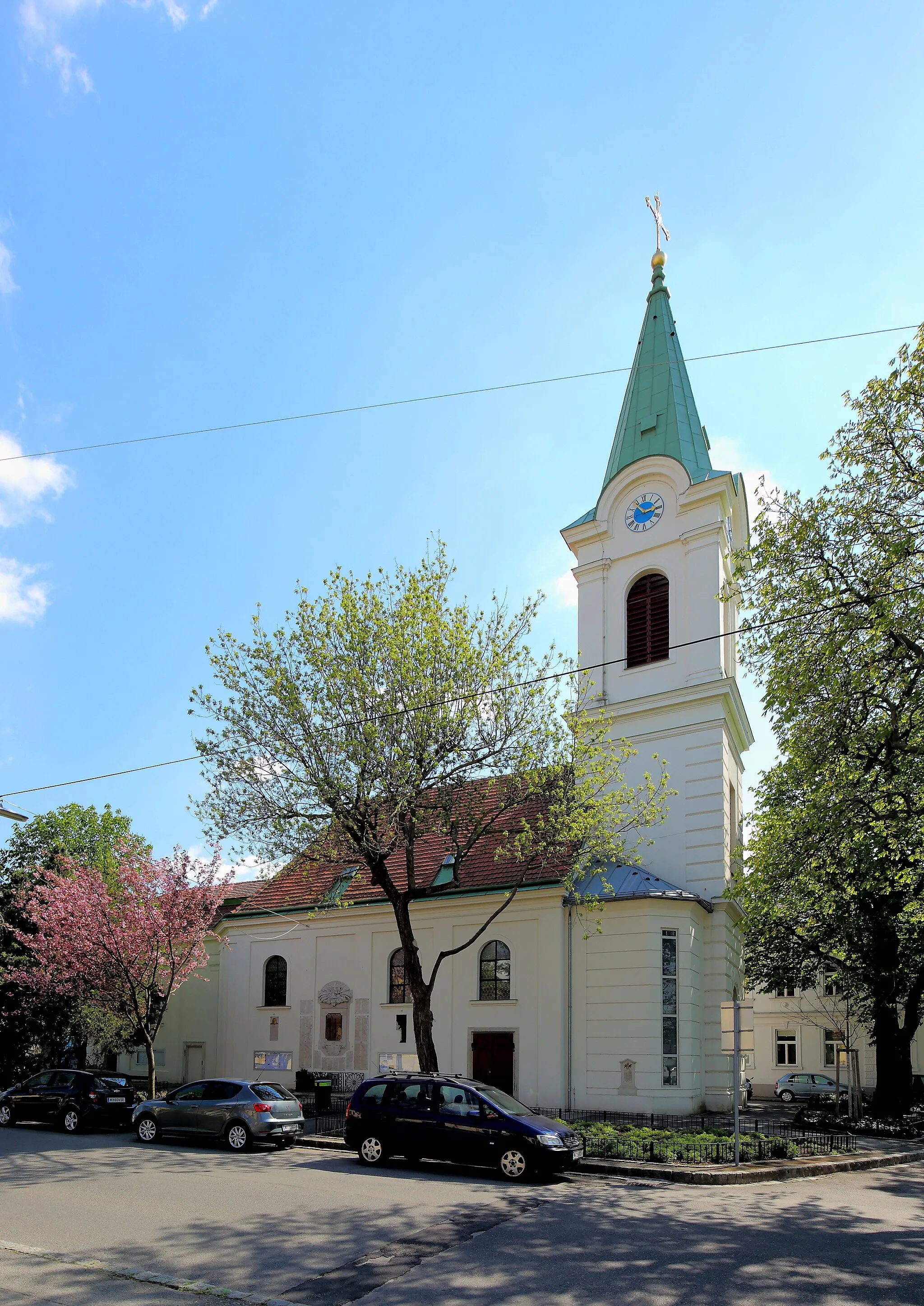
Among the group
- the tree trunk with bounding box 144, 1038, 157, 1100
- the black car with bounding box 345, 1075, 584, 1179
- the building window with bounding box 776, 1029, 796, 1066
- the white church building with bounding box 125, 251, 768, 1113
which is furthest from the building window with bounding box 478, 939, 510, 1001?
the building window with bounding box 776, 1029, 796, 1066

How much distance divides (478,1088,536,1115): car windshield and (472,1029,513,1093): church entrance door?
30.5ft

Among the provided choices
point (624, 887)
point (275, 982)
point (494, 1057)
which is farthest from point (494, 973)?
point (275, 982)

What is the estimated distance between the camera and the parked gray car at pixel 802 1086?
4019cm

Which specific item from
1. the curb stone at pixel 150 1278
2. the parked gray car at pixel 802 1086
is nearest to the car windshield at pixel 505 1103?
the curb stone at pixel 150 1278

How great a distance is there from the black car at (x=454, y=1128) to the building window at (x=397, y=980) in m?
11.4

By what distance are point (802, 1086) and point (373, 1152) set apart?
2992 centimetres

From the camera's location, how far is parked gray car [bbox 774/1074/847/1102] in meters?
40.2

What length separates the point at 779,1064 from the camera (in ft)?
149

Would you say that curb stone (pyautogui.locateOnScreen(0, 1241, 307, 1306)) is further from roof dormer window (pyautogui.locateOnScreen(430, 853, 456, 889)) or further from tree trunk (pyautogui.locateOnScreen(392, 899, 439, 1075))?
roof dormer window (pyautogui.locateOnScreen(430, 853, 456, 889))

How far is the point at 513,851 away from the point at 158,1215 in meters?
12.2

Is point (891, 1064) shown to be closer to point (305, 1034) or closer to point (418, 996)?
point (418, 996)

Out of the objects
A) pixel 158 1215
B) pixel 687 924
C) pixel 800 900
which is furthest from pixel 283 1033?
pixel 158 1215

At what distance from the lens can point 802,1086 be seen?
40750mm

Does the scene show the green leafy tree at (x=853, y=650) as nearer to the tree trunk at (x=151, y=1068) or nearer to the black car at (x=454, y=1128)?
the black car at (x=454, y=1128)
